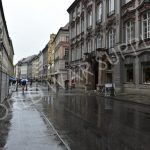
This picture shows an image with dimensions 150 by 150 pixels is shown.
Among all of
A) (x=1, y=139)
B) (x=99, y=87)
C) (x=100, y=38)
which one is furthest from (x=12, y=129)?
(x=100, y=38)

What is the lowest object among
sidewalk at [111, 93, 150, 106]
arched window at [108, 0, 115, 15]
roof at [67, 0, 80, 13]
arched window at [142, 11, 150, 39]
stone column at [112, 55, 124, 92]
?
sidewalk at [111, 93, 150, 106]

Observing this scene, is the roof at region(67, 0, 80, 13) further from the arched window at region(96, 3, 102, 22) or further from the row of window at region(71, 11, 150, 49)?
the row of window at region(71, 11, 150, 49)

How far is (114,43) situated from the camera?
33250 mm

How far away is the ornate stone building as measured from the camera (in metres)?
27.1

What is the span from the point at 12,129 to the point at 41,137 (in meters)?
1.78

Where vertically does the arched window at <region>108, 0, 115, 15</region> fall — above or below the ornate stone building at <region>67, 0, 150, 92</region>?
above

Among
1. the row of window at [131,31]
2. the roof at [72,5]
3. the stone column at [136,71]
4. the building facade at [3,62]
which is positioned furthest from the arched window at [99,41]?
the roof at [72,5]

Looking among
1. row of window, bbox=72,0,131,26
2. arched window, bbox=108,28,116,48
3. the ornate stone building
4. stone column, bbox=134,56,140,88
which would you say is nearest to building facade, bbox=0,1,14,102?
the ornate stone building

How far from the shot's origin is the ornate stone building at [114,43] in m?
27.1

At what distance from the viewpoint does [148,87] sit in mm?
25484

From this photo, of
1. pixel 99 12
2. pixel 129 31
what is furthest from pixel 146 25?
pixel 99 12

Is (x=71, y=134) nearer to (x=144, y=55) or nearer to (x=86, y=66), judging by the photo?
(x=144, y=55)

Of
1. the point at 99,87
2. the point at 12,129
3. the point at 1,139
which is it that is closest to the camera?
the point at 1,139

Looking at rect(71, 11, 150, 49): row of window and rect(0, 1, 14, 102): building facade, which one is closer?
rect(0, 1, 14, 102): building facade
